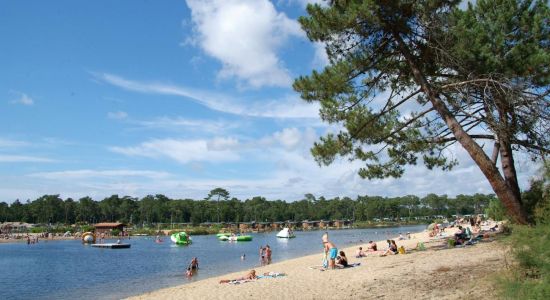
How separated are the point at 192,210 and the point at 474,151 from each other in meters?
149

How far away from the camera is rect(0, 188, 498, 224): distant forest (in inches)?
5778

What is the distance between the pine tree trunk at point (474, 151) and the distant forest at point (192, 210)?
132 m

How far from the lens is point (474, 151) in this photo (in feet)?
46.9

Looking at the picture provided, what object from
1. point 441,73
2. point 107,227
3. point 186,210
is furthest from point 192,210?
point 441,73

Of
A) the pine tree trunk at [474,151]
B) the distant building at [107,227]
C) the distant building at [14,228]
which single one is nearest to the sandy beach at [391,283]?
the pine tree trunk at [474,151]

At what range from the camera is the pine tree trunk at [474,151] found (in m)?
14.2

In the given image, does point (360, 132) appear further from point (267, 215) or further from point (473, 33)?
point (267, 215)

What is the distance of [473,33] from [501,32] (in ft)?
8.21

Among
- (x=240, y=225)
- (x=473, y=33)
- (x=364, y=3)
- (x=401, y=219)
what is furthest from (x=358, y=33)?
(x=401, y=219)

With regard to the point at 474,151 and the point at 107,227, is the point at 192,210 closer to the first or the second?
the point at 107,227

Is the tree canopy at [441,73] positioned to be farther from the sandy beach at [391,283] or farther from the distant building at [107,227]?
the distant building at [107,227]

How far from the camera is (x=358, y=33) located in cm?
1553

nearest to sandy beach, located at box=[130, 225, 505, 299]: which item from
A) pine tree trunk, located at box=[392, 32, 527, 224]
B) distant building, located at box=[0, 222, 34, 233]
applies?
pine tree trunk, located at box=[392, 32, 527, 224]

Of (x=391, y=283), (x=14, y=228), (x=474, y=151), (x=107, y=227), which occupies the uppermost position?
(x=474, y=151)
